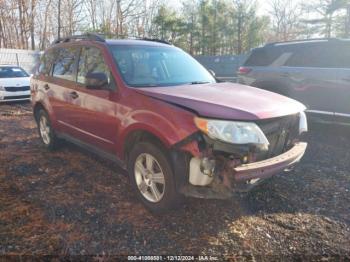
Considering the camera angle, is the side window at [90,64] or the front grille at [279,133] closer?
the front grille at [279,133]

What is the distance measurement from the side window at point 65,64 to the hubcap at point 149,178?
186cm

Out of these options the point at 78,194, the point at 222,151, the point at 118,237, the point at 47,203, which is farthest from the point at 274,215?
the point at 47,203

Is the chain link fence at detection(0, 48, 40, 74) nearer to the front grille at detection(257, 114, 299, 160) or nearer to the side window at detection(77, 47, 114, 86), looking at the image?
the side window at detection(77, 47, 114, 86)

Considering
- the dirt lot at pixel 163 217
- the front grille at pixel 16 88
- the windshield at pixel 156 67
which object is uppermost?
the windshield at pixel 156 67

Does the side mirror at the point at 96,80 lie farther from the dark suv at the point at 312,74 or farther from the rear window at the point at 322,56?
the rear window at the point at 322,56

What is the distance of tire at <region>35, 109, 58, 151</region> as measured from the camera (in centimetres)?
546

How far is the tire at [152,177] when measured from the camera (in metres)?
3.16

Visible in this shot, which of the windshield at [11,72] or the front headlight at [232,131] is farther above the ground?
the windshield at [11,72]

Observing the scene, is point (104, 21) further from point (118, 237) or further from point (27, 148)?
point (118, 237)

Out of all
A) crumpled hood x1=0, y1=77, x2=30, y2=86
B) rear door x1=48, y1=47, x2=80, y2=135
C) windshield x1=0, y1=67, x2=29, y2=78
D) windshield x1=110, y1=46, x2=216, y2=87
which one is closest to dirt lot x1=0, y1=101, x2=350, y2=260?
rear door x1=48, y1=47, x2=80, y2=135

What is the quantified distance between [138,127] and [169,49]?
1734mm

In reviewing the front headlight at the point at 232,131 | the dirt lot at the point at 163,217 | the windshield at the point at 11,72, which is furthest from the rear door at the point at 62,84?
the windshield at the point at 11,72

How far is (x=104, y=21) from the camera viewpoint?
35.5 meters

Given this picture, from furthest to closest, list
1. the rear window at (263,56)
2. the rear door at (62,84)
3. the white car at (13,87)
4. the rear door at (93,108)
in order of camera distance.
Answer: the white car at (13,87) < the rear window at (263,56) < the rear door at (62,84) < the rear door at (93,108)
